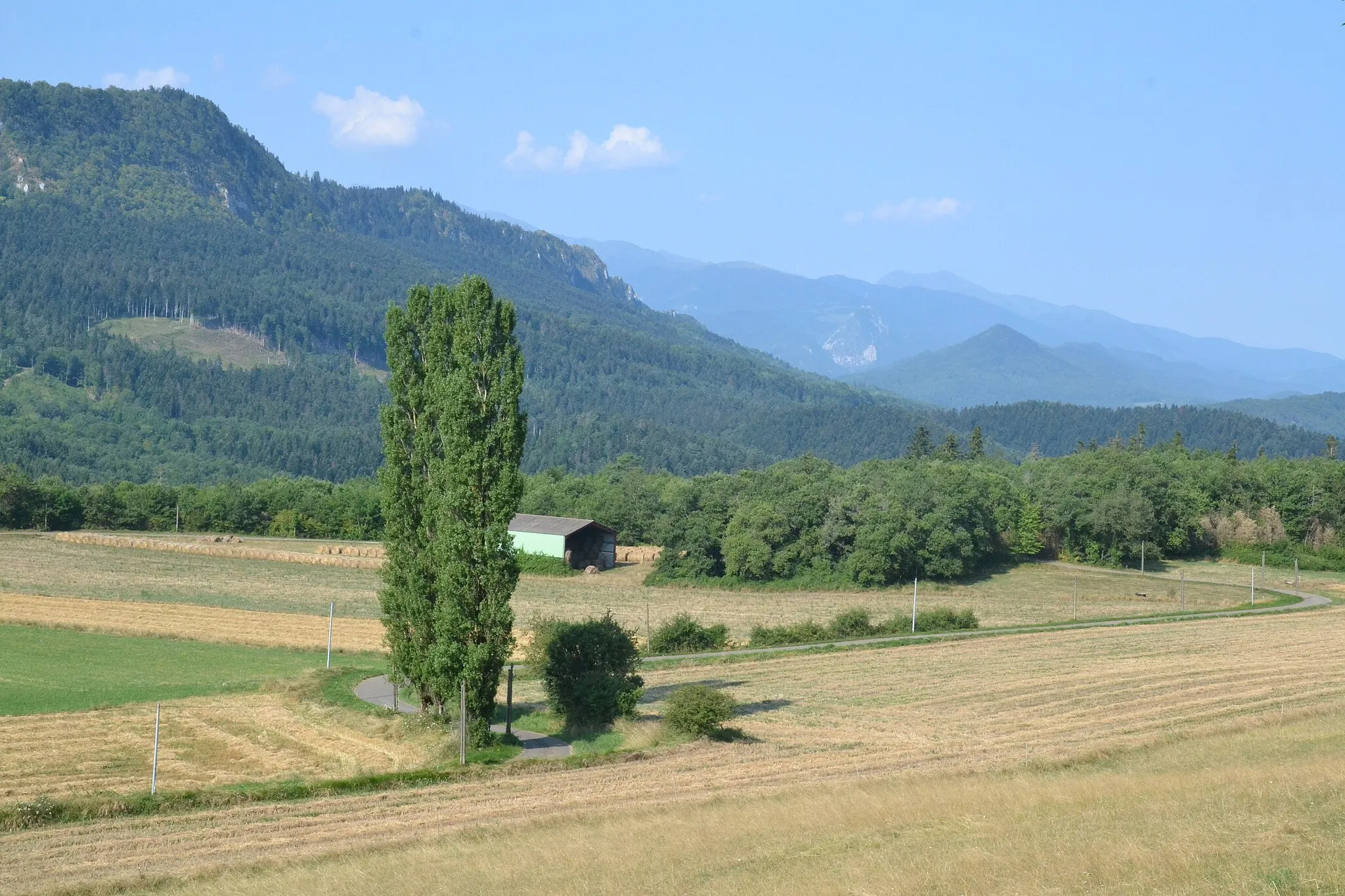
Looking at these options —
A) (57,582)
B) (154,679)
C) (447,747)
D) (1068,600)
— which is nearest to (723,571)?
(1068,600)

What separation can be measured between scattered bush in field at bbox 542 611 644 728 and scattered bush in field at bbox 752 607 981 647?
19.0 m

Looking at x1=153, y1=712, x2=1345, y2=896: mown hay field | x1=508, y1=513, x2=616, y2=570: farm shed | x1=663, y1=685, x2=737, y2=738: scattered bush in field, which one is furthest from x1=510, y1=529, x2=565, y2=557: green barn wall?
x1=153, y1=712, x2=1345, y2=896: mown hay field

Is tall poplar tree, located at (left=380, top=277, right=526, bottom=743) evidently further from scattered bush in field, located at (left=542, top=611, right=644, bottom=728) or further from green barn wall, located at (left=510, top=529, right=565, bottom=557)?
green barn wall, located at (left=510, top=529, right=565, bottom=557)

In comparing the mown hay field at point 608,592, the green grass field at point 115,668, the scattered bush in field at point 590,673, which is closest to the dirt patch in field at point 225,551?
the mown hay field at point 608,592

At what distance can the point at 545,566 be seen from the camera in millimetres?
87938

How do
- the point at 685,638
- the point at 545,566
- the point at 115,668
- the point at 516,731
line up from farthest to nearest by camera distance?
1. the point at 545,566
2. the point at 685,638
3. the point at 115,668
4. the point at 516,731

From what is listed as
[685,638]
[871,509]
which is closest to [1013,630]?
[685,638]

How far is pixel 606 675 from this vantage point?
32.3m

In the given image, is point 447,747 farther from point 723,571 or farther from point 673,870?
point 723,571

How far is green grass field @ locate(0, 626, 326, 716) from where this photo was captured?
35.4 meters

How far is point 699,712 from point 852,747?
372 centimetres

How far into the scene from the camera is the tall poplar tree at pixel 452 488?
30219mm

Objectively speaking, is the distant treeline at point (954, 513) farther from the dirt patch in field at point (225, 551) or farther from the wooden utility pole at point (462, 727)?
the wooden utility pole at point (462, 727)

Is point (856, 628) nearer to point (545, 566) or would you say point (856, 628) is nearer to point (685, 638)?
point (685, 638)
